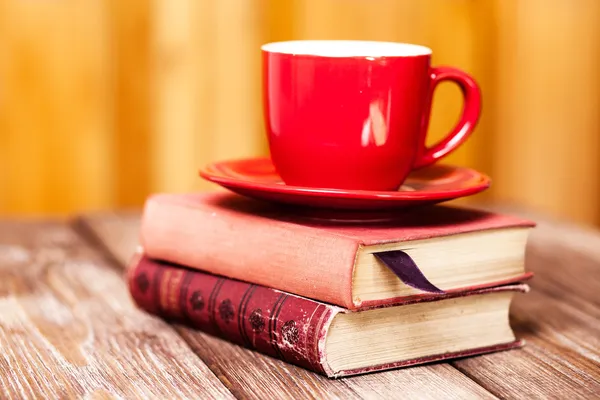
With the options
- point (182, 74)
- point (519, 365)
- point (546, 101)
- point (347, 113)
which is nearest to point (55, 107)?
point (182, 74)

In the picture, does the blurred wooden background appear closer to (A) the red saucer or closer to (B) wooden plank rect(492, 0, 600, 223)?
(B) wooden plank rect(492, 0, 600, 223)

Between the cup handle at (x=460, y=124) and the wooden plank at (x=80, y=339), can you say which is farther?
the cup handle at (x=460, y=124)

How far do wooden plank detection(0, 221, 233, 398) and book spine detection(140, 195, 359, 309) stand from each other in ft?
0.23

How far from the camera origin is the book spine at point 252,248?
0.65 m

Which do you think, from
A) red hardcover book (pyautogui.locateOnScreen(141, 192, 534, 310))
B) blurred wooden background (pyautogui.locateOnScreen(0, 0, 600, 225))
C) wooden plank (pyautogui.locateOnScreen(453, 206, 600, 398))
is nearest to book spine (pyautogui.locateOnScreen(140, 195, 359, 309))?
red hardcover book (pyautogui.locateOnScreen(141, 192, 534, 310))

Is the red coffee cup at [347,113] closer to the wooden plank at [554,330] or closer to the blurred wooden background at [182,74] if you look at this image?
the wooden plank at [554,330]

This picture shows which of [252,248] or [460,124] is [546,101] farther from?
[252,248]

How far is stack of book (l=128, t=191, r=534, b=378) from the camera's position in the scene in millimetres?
656

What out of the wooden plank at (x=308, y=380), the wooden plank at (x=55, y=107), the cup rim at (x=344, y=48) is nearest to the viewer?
the wooden plank at (x=308, y=380)

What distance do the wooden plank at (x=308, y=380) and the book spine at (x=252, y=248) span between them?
0.18 ft

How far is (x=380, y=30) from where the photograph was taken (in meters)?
1.79

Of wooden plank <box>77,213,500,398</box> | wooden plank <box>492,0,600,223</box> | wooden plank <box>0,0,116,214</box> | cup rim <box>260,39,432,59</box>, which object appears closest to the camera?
wooden plank <box>77,213,500,398</box>

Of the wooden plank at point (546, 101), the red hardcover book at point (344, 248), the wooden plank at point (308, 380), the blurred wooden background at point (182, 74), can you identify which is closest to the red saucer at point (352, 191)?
the red hardcover book at point (344, 248)

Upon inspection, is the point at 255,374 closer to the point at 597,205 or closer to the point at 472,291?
the point at 472,291
